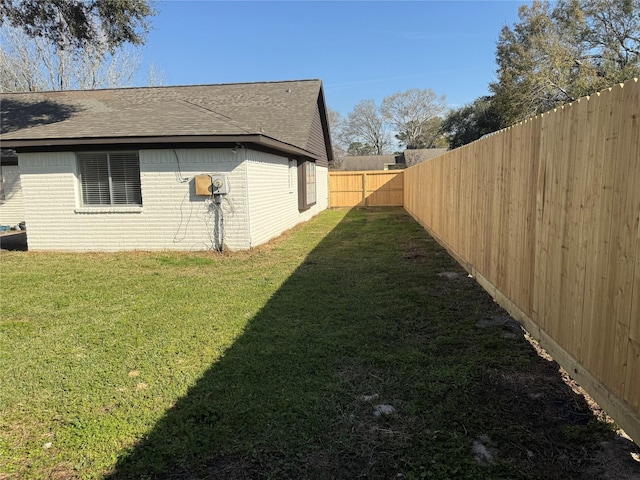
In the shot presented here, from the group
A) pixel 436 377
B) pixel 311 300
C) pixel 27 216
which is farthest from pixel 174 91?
pixel 436 377

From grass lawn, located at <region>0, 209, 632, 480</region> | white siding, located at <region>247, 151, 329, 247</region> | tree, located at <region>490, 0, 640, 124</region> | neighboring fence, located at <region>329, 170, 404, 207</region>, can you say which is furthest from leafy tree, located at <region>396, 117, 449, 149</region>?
grass lawn, located at <region>0, 209, 632, 480</region>

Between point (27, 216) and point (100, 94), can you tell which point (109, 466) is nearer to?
point (27, 216)

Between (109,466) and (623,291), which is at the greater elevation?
(623,291)

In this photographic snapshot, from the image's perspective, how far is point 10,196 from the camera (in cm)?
1442

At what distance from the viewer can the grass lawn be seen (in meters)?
→ 2.58

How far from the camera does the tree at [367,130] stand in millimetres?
70438

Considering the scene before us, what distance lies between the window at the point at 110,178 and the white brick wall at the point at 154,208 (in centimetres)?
20

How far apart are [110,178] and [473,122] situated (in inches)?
1674

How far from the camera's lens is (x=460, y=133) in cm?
4725

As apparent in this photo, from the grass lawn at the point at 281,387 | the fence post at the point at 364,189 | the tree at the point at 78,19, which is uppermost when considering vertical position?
the tree at the point at 78,19

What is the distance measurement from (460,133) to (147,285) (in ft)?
150

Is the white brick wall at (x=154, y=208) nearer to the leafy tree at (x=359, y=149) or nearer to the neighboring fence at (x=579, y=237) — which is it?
the neighboring fence at (x=579, y=237)

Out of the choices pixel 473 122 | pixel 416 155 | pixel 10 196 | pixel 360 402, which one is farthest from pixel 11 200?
pixel 416 155

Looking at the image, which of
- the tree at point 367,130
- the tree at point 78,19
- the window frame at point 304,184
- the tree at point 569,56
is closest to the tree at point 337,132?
the tree at point 367,130
